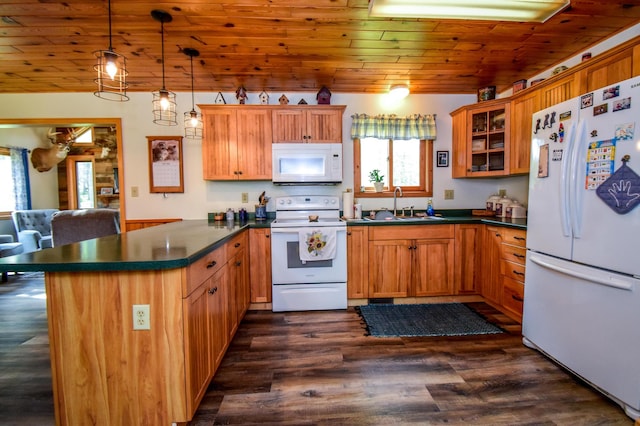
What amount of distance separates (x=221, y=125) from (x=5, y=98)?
263 centimetres

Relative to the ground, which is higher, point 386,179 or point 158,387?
point 386,179

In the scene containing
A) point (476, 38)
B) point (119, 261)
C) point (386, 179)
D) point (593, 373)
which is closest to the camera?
point (119, 261)

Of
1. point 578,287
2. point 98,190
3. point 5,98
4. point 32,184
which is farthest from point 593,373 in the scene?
point 32,184

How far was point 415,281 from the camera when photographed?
2977 mm

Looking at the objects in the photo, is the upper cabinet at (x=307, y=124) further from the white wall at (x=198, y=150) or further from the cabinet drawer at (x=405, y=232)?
the cabinet drawer at (x=405, y=232)

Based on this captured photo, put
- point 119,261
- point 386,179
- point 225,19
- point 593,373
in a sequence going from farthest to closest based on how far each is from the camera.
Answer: point 386,179
point 225,19
point 593,373
point 119,261

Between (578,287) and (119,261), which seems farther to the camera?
(578,287)

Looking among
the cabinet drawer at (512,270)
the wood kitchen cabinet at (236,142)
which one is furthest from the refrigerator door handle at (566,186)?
the wood kitchen cabinet at (236,142)

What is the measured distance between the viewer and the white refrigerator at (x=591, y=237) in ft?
4.73

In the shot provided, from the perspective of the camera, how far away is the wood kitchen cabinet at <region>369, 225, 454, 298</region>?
9.64 feet

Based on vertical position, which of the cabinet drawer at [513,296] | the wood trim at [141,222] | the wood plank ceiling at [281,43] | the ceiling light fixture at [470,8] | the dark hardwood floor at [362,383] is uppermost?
the wood plank ceiling at [281,43]

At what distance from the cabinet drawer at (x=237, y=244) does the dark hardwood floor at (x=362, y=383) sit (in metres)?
0.72

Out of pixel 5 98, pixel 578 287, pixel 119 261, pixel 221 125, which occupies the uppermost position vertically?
pixel 5 98

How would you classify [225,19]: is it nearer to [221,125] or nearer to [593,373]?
[221,125]
